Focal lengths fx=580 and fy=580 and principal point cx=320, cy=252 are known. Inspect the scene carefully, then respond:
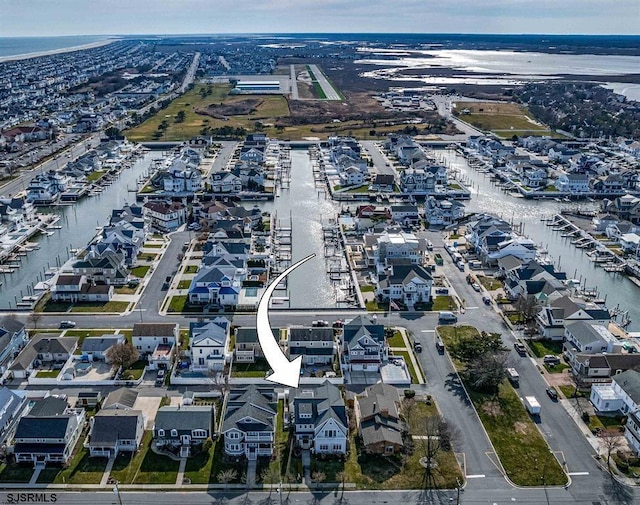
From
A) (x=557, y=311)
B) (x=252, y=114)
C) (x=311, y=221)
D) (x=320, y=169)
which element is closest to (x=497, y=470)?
(x=557, y=311)

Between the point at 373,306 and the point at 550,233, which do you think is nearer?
the point at 373,306

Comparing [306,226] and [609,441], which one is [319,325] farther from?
[306,226]

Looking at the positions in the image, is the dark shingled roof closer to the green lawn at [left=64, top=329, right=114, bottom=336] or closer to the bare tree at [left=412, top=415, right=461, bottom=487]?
the green lawn at [left=64, top=329, right=114, bottom=336]

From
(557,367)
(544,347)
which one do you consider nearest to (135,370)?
(557,367)

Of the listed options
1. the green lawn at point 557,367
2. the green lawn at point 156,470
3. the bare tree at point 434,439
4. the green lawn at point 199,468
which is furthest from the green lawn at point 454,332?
the green lawn at point 156,470

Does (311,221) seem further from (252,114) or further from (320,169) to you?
(252,114)

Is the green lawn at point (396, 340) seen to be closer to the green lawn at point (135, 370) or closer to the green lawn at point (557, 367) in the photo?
the green lawn at point (557, 367)
